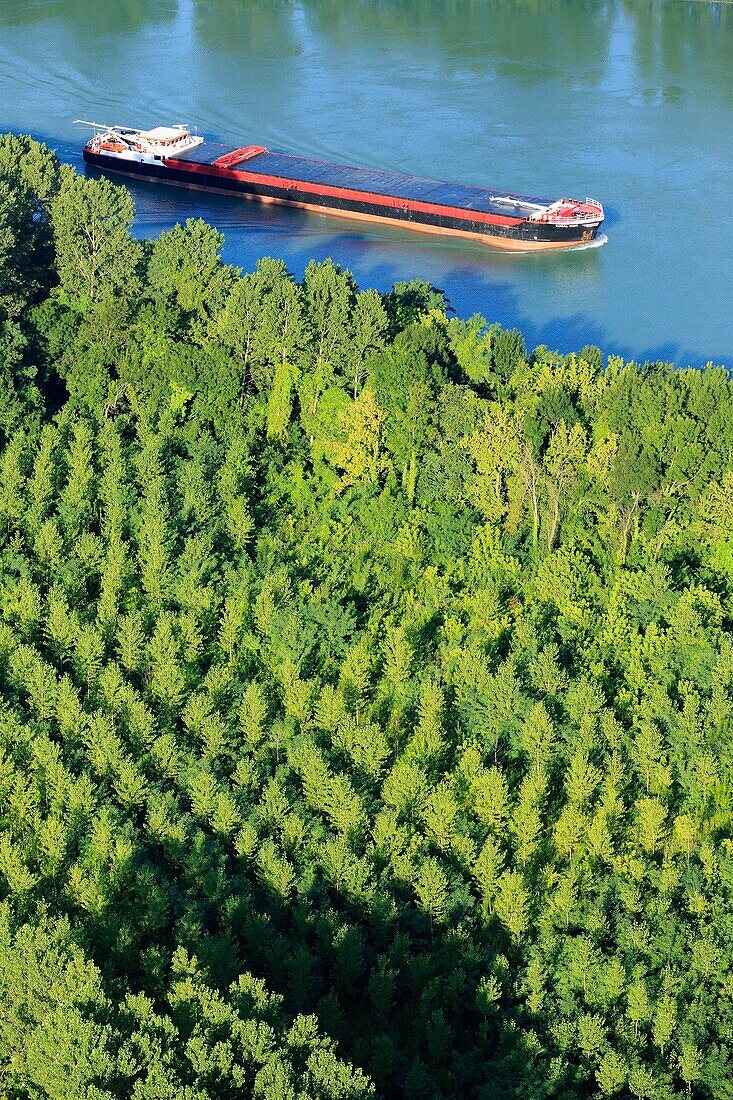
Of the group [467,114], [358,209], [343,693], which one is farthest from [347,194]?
[343,693]

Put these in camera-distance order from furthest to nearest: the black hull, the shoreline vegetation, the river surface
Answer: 1. the black hull
2. the river surface
3. the shoreline vegetation

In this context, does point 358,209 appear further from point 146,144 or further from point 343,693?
point 343,693

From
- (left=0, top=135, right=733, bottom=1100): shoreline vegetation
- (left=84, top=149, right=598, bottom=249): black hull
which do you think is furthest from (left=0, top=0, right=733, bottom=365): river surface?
(left=0, top=135, right=733, bottom=1100): shoreline vegetation

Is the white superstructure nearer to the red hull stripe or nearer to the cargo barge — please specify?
the cargo barge

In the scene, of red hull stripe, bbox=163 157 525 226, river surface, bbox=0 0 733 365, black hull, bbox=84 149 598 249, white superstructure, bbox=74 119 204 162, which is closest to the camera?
river surface, bbox=0 0 733 365

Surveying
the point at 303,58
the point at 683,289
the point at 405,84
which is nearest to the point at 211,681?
the point at 683,289

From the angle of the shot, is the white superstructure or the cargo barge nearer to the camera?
the cargo barge

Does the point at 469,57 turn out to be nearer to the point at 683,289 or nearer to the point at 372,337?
the point at 683,289

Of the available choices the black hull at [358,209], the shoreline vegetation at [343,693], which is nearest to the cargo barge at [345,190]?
the black hull at [358,209]
